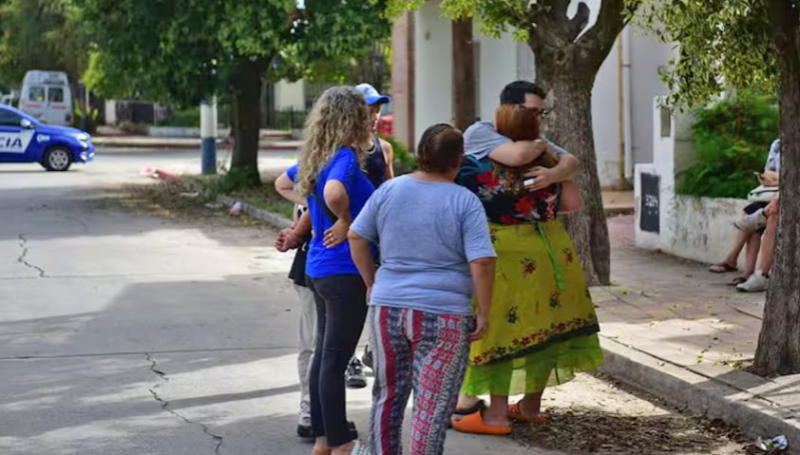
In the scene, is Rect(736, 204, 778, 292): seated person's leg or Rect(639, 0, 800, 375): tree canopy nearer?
Rect(639, 0, 800, 375): tree canopy

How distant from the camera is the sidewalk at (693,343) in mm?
7137

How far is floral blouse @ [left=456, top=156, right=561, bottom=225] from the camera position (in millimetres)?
6793

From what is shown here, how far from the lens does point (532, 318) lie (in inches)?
271

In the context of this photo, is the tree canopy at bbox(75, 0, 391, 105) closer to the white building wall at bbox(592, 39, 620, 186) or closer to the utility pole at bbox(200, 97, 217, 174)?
the utility pole at bbox(200, 97, 217, 174)

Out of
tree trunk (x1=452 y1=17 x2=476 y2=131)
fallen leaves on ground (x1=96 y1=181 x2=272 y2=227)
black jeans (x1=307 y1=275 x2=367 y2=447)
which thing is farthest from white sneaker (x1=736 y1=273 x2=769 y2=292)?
tree trunk (x1=452 y1=17 x2=476 y2=131)

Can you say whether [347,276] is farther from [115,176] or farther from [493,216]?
Result: [115,176]

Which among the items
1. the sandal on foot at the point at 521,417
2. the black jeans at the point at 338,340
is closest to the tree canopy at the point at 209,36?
the sandal on foot at the point at 521,417

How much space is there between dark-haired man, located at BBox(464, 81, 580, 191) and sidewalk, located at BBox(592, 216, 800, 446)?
1.62m

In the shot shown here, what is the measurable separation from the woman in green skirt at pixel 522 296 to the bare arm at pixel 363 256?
4.14 ft

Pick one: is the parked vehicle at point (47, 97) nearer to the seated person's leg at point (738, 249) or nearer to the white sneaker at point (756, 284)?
the seated person's leg at point (738, 249)

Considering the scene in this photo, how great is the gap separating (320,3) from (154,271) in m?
8.81

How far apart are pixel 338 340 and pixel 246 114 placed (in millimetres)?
19081

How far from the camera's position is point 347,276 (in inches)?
239

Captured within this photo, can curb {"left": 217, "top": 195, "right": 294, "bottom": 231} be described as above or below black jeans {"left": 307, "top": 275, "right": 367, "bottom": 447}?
below
